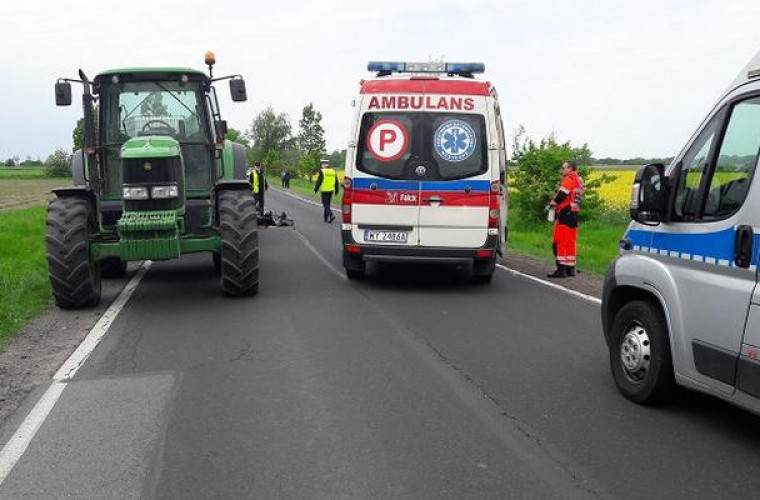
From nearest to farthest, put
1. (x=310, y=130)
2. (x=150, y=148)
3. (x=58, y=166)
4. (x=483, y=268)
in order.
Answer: (x=150, y=148), (x=483, y=268), (x=58, y=166), (x=310, y=130)

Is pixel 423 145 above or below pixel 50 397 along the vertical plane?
above

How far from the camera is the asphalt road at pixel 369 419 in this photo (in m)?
4.11

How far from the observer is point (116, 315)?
28.9ft

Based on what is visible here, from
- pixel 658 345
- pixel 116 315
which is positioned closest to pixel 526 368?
pixel 658 345

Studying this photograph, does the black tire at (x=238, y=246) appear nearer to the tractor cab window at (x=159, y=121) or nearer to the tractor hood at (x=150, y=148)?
the tractor hood at (x=150, y=148)

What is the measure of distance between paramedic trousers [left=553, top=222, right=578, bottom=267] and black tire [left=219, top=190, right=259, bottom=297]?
4.86 meters

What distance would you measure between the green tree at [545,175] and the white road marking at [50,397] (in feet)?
42.8

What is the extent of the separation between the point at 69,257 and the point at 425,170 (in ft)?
15.1

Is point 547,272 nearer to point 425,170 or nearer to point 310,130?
point 425,170

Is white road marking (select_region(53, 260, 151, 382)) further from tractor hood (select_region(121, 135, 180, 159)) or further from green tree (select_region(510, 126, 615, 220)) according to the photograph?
green tree (select_region(510, 126, 615, 220))

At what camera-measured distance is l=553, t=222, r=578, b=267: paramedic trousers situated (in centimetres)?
1183

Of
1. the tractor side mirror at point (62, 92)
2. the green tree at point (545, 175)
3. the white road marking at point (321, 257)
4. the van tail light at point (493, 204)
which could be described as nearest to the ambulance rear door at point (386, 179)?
the van tail light at point (493, 204)

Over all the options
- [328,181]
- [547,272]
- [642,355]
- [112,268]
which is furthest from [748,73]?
[328,181]

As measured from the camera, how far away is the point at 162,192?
377 inches
